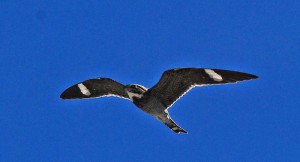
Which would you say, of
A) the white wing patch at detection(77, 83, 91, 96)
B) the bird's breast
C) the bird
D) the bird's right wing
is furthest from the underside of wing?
the white wing patch at detection(77, 83, 91, 96)

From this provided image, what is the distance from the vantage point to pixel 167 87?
19906 millimetres

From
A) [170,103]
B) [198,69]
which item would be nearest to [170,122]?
[170,103]

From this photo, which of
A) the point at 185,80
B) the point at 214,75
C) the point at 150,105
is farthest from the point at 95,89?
the point at 214,75

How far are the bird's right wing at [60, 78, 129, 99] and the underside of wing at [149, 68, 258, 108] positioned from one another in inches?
56.5

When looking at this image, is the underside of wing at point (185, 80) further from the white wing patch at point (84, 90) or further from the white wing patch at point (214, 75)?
the white wing patch at point (84, 90)

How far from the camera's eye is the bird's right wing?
69.0ft

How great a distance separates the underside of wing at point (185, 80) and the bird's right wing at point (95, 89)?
4.71 feet

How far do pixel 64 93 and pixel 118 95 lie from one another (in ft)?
6.40

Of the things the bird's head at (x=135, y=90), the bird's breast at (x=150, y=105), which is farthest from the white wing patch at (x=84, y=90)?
the bird's breast at (x=150, y=105)

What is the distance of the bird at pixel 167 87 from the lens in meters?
19.1

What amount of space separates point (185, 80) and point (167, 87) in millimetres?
626

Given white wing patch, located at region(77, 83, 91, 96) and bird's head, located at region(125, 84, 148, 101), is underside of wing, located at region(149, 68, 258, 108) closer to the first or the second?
bird's head, located at region(125, 84, 148, 101)

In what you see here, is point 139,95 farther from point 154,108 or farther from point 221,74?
point 221,74

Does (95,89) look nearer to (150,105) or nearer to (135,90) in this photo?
(135,90)
